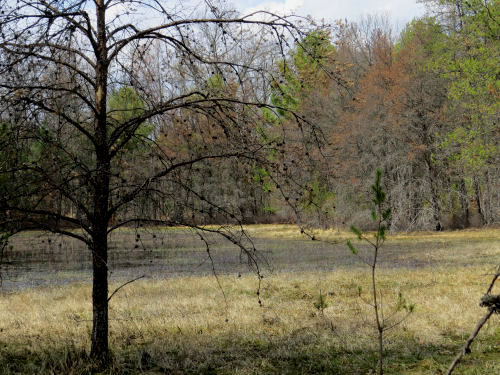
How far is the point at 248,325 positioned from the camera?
7406 mm

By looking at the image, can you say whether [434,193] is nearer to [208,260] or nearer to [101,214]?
[208,260]

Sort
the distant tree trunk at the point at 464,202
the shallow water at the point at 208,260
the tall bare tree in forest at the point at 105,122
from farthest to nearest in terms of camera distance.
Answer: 1. the distant tree trunk at the point at 464,202
2. the shallow water at the point at 208,260
3. the tall bare tree in forest at the point at 105,122

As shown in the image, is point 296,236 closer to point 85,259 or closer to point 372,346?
point 85,259

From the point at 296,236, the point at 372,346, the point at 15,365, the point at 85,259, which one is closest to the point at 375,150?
the point at 296,236

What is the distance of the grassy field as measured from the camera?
5.37 metres

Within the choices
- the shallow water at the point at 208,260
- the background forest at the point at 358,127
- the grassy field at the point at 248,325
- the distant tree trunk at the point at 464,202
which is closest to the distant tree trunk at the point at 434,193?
the background forest at the point at 358,127

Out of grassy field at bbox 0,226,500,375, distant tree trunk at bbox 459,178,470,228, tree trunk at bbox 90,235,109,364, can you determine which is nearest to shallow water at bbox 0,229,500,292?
grassy field at bbox 0,226,500,375

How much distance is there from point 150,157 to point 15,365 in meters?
2.65

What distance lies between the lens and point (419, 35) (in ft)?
98.1

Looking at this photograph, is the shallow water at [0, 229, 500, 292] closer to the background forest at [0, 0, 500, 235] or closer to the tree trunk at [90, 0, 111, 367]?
the background forest at [0, 0, 500, 235]

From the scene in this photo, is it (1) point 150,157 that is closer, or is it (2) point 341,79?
(2) point 341,79

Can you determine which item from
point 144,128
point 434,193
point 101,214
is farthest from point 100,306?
point 434,193

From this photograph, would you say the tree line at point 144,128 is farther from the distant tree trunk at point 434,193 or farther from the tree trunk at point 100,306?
the distant tree trunk at point 434,193

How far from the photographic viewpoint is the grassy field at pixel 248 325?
17.6ft
